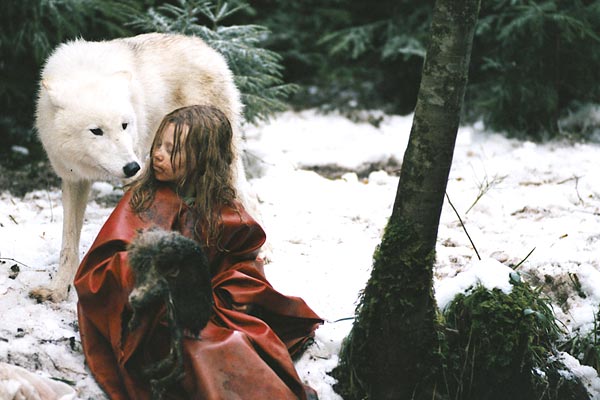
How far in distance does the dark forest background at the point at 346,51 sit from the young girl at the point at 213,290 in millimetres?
2899

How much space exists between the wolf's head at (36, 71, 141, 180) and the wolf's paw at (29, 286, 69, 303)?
657 mm

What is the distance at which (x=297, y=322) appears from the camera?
339 centimetres

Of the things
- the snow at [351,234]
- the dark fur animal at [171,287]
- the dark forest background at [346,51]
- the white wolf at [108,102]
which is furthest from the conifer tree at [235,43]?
the dark fur animal at [171,287]

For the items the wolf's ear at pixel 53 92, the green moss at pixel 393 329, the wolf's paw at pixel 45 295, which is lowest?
the wolf's paw at pixel 45 295

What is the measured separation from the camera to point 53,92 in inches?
144

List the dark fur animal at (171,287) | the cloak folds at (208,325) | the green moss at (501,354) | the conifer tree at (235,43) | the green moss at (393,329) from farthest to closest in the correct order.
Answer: the conifer tree at (235,43) → the green moss at (501,354) → the green moss at (393,329) → the cloak folds at (208,325) → the dark fur animal at (171,287)

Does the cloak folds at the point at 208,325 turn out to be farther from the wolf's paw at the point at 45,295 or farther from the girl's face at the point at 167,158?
the wolf's paw at the point at 45,295

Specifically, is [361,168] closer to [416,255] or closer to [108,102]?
[108,102]

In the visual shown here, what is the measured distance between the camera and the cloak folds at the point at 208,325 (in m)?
2.85

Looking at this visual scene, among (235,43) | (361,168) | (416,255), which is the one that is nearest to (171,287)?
(416,255)

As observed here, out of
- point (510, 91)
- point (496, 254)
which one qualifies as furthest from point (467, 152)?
point (496, 254)

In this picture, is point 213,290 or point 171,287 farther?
point 213,290

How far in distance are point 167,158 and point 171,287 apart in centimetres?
73

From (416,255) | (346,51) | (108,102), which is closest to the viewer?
(416,255)
